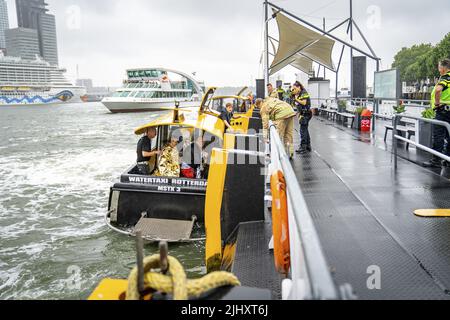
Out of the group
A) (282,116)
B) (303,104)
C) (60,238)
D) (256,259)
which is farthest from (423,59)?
(256,259)

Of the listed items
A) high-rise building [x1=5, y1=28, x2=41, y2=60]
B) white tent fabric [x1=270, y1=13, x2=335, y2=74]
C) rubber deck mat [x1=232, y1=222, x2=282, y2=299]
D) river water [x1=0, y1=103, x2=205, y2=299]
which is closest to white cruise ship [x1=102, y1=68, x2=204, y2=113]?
white tent fabric [x1=270, y1=13, x2=335, y2=74]

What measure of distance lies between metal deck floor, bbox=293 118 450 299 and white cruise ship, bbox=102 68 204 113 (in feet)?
189

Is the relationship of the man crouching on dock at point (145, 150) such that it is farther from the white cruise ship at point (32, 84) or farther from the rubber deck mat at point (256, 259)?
the white cruise ship at point (32, 84)

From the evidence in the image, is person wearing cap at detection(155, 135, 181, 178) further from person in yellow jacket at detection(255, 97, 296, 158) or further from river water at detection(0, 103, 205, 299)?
person in yellow jacket at detection(255, 97, 296, 158)

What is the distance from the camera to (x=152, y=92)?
7556 cm

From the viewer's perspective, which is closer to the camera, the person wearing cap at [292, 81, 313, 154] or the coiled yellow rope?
the coiled yellow rope

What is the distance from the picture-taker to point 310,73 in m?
41.2

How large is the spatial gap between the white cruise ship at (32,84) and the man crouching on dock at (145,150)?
4872 inches

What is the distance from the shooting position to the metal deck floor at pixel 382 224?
3293 millimetres

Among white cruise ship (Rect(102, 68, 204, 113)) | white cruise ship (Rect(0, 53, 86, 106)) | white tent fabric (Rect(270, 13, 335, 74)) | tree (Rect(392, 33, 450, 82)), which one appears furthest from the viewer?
white cruise ship (Rect(0, 53, 86, 106))

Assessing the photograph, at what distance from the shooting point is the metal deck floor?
329cm

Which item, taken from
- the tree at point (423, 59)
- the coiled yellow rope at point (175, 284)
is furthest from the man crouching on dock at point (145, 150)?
the tree at point (423, 59)

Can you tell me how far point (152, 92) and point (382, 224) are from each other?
243 feet
